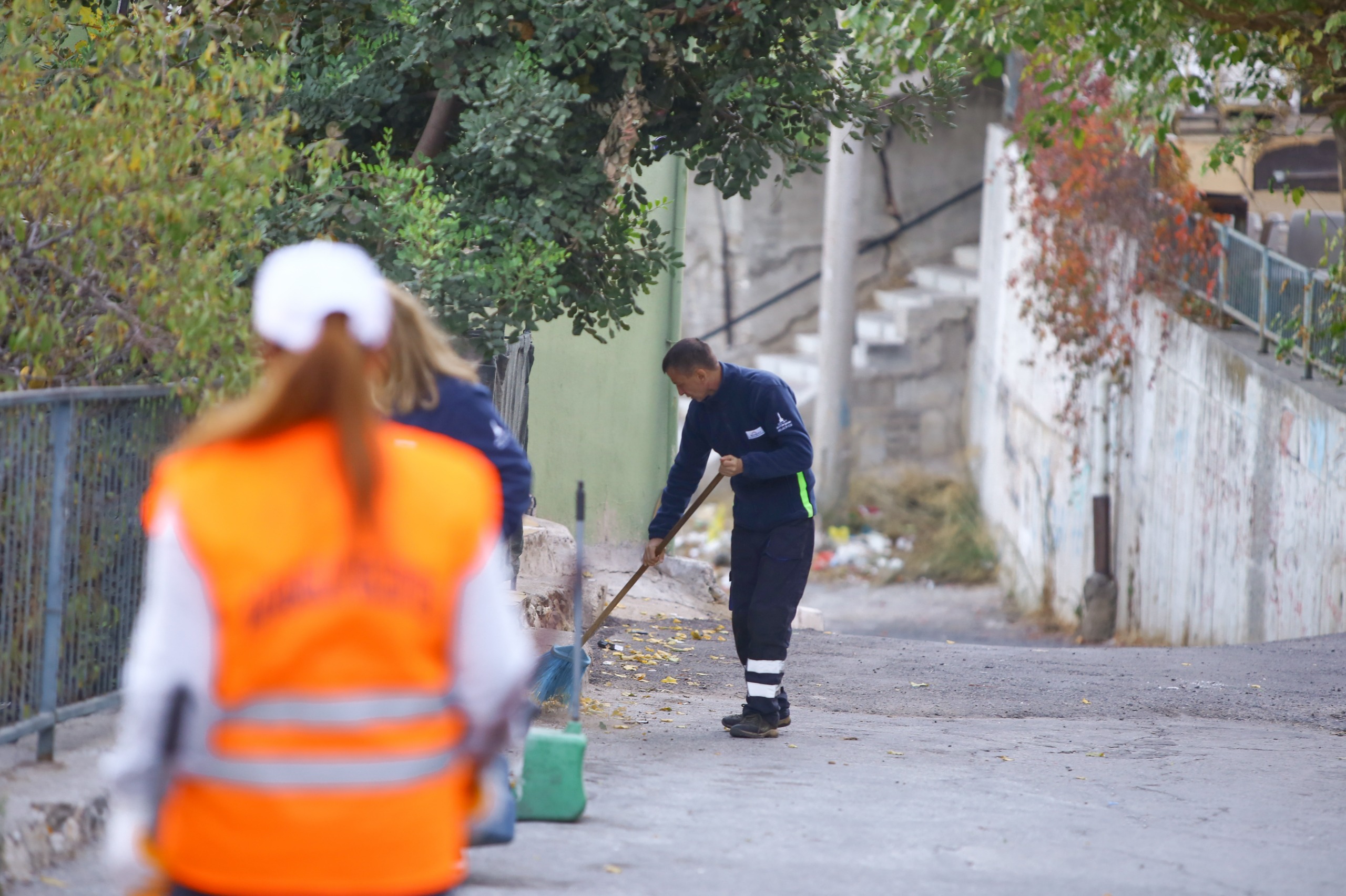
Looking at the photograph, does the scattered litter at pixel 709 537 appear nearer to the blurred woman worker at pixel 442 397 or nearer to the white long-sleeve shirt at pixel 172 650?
the blurred woman worker at pixel 442 397

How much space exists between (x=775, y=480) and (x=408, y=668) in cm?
405

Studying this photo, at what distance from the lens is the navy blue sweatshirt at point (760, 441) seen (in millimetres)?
5645

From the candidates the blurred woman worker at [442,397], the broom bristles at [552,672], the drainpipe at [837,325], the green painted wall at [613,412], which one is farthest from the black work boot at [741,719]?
the drainpipe at [837,325]

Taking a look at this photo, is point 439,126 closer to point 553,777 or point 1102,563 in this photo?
point 553,777

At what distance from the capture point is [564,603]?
7.72 metres

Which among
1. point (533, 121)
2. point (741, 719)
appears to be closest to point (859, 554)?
point (741, 719)

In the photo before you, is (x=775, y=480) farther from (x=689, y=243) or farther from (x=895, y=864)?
(x=689, y=243)

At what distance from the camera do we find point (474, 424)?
346 centimetres

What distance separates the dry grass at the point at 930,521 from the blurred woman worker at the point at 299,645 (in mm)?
14915

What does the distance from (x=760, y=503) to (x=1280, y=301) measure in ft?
19.6

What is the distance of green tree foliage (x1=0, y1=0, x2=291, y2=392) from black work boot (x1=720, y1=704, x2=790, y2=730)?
100 inches

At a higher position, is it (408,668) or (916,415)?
(916,415)

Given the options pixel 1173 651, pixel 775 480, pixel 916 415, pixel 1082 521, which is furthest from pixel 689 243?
pixel 775 480

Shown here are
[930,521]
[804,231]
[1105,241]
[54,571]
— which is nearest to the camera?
[54,571]
